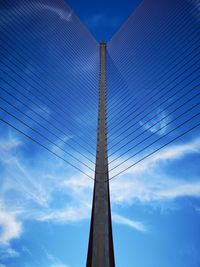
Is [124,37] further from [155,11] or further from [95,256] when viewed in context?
[95,256]

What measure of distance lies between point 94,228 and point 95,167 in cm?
283

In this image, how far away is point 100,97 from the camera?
54.3 ft

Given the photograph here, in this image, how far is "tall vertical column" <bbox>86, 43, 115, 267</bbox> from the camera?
10.3 m

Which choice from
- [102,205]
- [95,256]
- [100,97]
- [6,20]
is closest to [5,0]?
[6,20]

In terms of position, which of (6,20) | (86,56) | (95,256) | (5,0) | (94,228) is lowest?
(95,256)

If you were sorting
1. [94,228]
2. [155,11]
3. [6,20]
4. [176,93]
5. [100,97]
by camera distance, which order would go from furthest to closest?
1. [155,11]
2. [100,97]
3. [6,20]
4. [94,228]
5. [176,93]

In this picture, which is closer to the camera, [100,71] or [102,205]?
[102,205]

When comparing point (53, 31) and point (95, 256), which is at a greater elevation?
point (53, 31)

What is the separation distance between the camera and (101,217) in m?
11.2

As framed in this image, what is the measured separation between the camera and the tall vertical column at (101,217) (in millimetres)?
10258

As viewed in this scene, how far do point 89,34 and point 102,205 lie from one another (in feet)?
54.6

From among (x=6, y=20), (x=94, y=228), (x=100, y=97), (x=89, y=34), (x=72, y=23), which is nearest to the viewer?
(x=94, y=228)

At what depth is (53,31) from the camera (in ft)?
55.5

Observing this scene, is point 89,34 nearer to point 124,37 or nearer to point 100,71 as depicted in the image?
point 124,37
